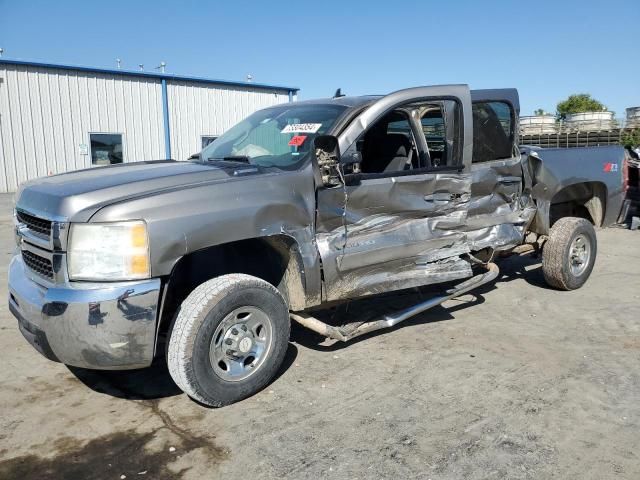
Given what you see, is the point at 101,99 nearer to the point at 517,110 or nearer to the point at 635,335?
the point at 517,110

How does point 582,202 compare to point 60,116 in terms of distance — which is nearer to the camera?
point 582,202

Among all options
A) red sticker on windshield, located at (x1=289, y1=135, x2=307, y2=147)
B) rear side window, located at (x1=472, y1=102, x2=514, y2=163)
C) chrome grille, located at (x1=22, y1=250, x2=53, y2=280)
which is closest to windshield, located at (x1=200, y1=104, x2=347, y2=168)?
red sticker on windshield, located at (x1=289, y1=135, x2=307, y2=147)

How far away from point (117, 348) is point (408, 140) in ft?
9.22

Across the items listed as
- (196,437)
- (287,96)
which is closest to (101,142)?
(287,96)

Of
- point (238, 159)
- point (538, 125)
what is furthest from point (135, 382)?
point (538, 125)

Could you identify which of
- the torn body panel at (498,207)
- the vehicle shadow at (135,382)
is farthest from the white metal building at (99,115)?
the torn body panel at (498,207)

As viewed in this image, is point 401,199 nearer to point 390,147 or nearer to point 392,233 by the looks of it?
point 392,233

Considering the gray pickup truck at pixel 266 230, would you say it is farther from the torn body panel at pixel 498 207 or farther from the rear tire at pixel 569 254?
the rear tire at pixel 569 254

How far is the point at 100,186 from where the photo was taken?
10.4ft

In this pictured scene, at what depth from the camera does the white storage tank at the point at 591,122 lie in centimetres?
2812

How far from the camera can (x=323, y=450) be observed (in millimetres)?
Answer: 2932

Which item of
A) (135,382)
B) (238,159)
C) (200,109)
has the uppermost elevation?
(200,109)

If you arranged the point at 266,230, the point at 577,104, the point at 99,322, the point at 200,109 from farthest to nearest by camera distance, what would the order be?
the point at 577,104 → the point at 200,109 → the point at 266,230 → the point at 99,322

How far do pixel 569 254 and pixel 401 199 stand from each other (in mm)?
2674
